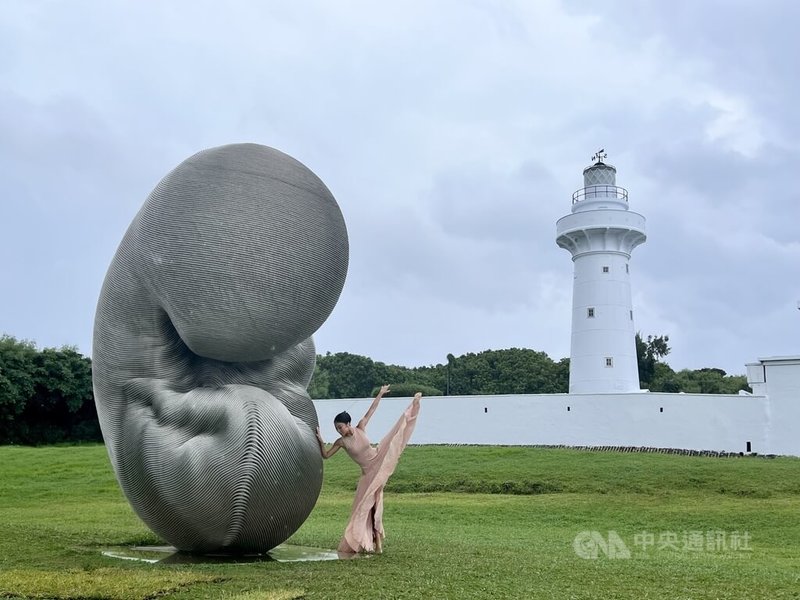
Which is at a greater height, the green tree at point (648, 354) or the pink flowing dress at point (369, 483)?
the green tree at point (648, 354)

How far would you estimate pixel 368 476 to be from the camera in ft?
30.7

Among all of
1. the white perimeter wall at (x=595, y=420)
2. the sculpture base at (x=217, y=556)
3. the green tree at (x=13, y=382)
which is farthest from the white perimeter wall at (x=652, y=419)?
the sculpture base at (x=217, y=556)

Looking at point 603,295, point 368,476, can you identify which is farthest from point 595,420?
point 368,476

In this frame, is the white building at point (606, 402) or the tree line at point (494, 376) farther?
the tree line at point (494, 376)

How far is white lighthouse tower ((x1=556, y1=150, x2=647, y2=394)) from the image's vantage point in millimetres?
30844

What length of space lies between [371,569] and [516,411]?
22.6m

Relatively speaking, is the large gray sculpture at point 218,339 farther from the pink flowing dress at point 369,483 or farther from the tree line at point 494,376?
the tree line at point 494,376

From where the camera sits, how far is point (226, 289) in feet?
28.0

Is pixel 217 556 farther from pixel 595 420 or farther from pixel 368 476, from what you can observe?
pixel 595 420

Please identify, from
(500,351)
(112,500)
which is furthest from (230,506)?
(500,351)

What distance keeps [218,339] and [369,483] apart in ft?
7.65

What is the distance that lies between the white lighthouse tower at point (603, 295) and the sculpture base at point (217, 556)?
22067 mm

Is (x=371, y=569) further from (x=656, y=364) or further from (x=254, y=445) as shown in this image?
(x=656, y=364)

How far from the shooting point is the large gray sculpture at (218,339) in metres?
8.52
